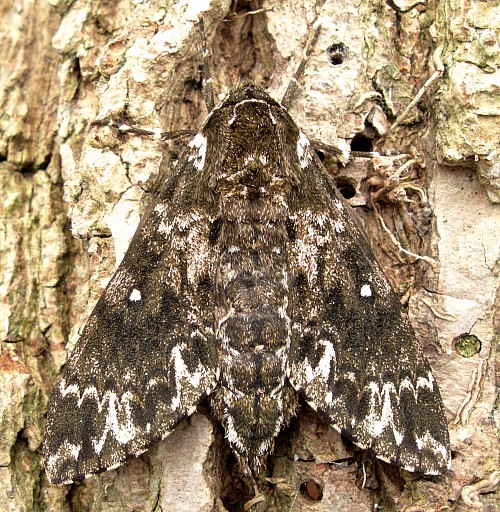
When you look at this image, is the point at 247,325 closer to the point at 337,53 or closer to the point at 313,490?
the point at 313,490

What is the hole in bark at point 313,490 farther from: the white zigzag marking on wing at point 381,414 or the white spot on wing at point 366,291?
the white spot on wing at point 366,291

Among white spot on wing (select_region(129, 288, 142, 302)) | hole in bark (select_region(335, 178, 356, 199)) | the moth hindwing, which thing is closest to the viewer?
the moth hindwing

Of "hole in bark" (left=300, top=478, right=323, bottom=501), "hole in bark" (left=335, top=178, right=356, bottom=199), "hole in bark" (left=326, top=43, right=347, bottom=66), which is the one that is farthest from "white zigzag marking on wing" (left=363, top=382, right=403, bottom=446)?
"hole in bark" (left=326, top=43, right=347, bottom=66)

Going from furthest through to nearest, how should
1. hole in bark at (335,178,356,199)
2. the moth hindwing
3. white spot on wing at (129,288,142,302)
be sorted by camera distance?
hole in bark at (335,178,356,199) → white spot on wing at (129,288,142,302) → the moth hindwing

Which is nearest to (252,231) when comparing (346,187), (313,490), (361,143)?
(346,187)

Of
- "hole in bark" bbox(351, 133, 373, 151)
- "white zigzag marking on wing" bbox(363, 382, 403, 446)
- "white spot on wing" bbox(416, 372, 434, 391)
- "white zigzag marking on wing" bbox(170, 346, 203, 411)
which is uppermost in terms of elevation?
"hole in bark" bbox(351, 133, 373, 151)

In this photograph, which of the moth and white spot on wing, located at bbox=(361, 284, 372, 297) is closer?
the moth

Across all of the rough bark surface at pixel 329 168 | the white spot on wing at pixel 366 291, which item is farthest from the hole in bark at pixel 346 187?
the white spot on wing at pixel 366 291

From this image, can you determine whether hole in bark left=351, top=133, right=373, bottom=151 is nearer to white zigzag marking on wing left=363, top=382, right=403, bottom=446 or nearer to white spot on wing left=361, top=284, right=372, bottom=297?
white spot on wing left=361, top=284, right=372, bottom=297

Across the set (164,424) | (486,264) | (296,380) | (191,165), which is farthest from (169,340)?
(486,264)
